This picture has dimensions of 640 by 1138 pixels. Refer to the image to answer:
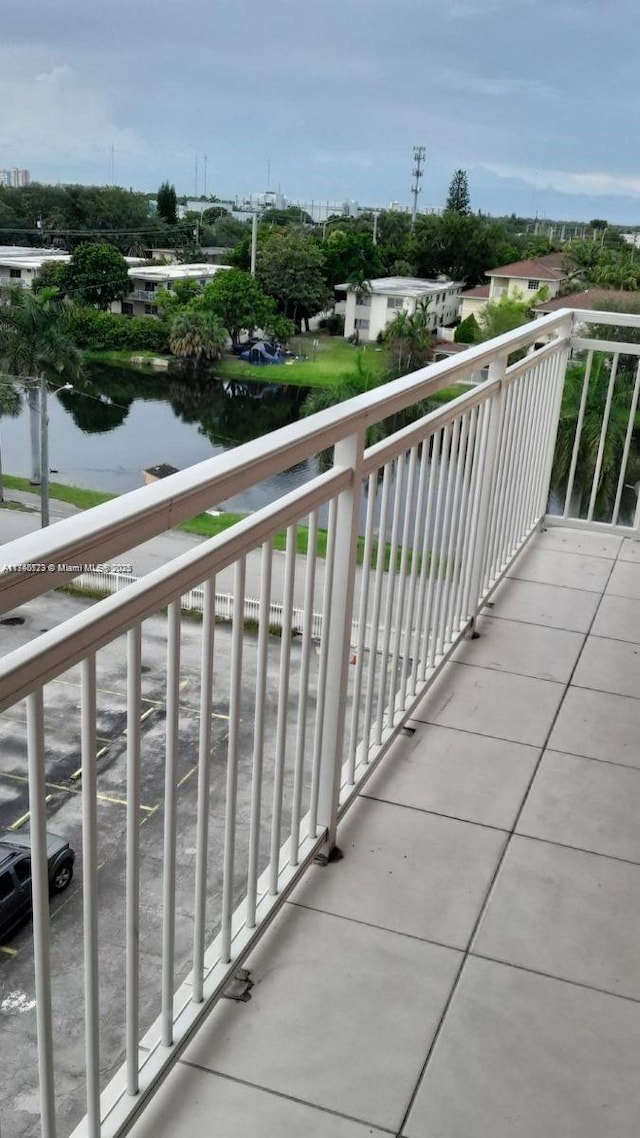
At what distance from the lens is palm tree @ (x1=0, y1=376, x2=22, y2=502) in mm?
7797

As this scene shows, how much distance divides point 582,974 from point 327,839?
19.3 inches

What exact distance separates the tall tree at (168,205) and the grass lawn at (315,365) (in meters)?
2.30

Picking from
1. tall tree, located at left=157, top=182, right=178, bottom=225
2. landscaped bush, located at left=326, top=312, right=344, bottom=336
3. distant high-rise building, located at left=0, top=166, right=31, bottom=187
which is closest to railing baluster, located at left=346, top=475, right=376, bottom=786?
distant high-rise building, located at left=0, top=166, right=31, bottom=187

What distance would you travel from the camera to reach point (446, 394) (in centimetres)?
217

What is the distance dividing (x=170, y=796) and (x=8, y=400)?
760 centimetres

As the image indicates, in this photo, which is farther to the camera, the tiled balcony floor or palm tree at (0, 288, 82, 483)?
palm tree at (0, 288, 82, 483)

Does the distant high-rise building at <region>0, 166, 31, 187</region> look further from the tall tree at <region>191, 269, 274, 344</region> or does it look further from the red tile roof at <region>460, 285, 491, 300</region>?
the red tile roof at <region>460, 285, 491, 300</region>

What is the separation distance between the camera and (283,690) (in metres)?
1.42

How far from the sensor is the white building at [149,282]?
36.9 feet

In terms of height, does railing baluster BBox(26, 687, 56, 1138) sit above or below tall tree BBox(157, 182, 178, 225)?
below

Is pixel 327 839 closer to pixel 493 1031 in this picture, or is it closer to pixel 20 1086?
pixel 493 1031

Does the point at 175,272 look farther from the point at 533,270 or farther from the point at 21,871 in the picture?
the point at 21,871

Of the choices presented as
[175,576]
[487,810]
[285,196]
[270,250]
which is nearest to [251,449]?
[175,576]

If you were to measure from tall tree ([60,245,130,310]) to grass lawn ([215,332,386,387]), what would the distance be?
1544 millimetres
